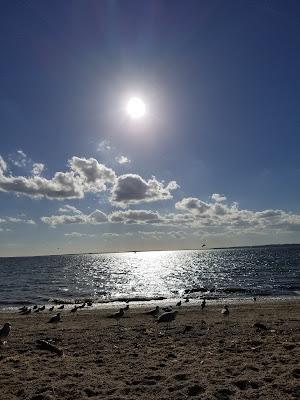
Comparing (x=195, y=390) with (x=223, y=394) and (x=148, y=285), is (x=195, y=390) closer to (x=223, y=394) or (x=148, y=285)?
(x=223, y=394)

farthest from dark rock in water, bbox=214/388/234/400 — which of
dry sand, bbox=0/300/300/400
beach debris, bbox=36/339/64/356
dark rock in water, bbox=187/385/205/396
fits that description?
beach debris, bbox=36/339/64/356

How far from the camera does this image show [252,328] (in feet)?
65.6

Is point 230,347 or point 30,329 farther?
point 30,329

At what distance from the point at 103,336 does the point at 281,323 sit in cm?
910

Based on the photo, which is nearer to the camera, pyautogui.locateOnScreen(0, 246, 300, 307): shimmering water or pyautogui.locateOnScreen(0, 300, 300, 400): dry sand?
pyautogui.locateOnScreen(0, 300, 300, 400): dry sand

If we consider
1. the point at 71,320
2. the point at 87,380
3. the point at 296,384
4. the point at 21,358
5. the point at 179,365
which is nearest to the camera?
the point at 296,384

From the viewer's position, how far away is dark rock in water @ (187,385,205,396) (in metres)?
9.91

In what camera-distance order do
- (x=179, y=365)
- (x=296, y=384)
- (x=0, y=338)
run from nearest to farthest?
1. (x=296, y=384)
2. (x=179, y=365)
3. (x=0, y=338)

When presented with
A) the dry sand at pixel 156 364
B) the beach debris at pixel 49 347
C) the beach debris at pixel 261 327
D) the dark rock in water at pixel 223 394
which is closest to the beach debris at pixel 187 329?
the dry sand at pixel 156 364

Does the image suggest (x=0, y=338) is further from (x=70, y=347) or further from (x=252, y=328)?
(x=252, y=328)

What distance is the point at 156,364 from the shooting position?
1281 cm

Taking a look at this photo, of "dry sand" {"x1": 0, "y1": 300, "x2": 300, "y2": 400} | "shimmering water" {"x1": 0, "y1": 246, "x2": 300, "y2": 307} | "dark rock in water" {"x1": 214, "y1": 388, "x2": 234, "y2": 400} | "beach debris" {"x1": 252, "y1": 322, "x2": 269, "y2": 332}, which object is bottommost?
"dark rock in water" {"x1": 214, "y1": 388, "x2": 234, "y2": 400}

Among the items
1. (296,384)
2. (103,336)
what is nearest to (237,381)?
(296,384)

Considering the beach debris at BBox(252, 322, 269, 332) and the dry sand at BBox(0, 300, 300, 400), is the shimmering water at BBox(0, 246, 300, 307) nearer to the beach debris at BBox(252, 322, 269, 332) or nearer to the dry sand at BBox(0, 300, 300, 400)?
the beach debris at BBox(252, 322, 269, 332)
